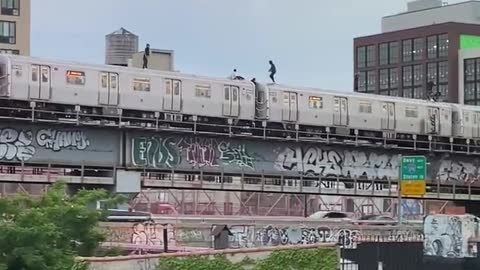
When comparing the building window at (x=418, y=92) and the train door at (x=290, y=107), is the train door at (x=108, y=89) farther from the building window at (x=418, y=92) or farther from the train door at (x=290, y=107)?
the building window at (x=418, y=92)

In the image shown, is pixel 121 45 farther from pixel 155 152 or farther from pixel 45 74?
pixel 45 74

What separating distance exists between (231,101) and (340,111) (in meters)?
7.02

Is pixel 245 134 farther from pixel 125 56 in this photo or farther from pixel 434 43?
pixel 434 43

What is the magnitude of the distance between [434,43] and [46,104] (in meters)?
113

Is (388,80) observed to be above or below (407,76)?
below

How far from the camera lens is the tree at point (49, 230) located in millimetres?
14883

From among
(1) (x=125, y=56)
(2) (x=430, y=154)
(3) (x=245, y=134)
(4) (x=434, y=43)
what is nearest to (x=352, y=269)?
(3) (x=245, y=134)

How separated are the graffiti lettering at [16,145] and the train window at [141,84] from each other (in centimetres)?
556

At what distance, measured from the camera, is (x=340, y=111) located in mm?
52906

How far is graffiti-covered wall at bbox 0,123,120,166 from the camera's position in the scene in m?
44.5

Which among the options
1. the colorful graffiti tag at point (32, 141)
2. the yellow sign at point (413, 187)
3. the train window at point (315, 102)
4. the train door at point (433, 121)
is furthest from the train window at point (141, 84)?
the train door at point (433, 121)

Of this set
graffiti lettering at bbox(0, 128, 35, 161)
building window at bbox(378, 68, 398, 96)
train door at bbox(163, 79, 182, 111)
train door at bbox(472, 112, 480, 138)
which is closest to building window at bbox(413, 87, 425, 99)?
building window at bbox(378, 68, 398, 96)

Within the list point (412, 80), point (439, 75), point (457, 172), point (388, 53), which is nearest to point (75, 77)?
point (457, 172)

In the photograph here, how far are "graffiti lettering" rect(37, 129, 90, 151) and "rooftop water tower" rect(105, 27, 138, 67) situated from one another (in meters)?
57.1
